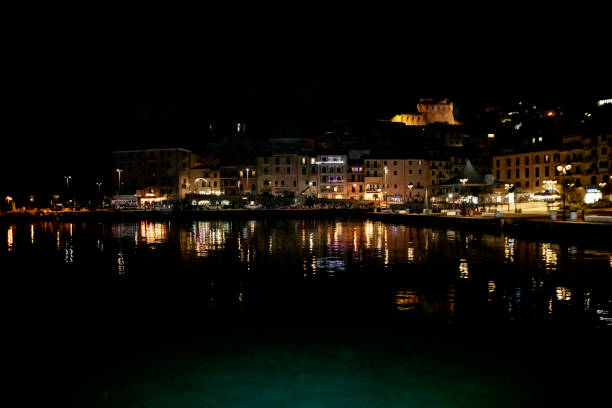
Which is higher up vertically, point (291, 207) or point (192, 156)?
point (192, 156)

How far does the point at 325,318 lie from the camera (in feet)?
41.0

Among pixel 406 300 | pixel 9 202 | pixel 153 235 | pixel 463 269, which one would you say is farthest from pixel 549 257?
pixel 9 202

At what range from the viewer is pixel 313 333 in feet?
36.8

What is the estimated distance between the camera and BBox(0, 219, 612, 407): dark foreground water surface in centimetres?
811

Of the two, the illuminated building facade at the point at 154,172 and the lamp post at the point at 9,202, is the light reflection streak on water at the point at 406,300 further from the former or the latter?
the illuminated building facade at the point at 154,172

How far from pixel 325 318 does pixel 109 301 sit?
671 centimetres

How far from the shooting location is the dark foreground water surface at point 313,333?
8109mm

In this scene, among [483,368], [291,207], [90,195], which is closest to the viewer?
[483,368]

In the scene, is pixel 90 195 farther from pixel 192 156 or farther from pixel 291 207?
pixel 291 207

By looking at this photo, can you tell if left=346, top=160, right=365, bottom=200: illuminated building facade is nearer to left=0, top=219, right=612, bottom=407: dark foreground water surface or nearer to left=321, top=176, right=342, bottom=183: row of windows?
left=321, top=176, right=342, bottom=183: row of windows

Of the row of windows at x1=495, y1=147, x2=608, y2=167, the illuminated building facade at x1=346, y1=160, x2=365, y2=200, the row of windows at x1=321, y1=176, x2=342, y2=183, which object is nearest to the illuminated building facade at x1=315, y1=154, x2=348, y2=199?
the row of windows at x1=321, y1=176, x2=342, y2=183

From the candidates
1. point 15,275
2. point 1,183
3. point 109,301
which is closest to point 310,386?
point 109,301

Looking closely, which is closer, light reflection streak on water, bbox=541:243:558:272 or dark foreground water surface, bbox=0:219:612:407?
dark foreground water surface, bbox=0:219:612:407

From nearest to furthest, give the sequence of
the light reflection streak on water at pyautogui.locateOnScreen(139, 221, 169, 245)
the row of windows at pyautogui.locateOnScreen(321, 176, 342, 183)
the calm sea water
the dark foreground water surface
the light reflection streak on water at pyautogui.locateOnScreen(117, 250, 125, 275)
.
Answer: the dark foreground water surface, the calm sea water, the light reflection streak on water at pyautogui.locateOnScreen(117, 250, 125, 275), the light reflection streak on water at pyautogui.locateOnScreen(139, 221, 169, 245), the row of windows at pyautogui.locateOnScreen(321, 176, 342, 183)
